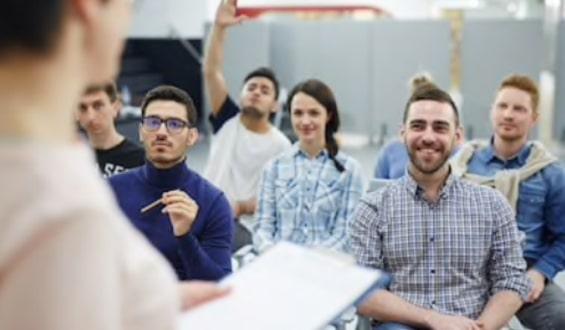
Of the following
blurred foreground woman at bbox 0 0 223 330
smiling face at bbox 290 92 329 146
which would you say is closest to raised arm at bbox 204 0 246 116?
smiling face at bbox 290 92 329 146

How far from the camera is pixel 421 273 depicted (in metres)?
2.42

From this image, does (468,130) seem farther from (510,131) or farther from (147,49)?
(510,131)

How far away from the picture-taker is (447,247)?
2.41 m

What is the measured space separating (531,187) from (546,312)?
489 millimetres

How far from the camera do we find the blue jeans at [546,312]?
264 cm

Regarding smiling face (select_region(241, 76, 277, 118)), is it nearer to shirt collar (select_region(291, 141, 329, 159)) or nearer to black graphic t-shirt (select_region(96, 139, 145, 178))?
shirt collar (select_region(291, 141, 329, 159))

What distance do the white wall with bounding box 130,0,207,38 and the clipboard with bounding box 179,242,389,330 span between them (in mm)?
8632

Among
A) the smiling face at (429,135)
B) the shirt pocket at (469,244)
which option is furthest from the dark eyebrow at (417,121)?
the shirt pocket at (469,244)

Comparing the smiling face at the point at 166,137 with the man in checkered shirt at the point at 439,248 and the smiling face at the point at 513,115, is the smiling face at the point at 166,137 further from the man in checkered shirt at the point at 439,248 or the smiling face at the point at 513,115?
the smiling face at the point at 513,115

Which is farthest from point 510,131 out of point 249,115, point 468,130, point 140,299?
point 468,130

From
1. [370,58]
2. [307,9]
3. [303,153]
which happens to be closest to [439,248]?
[303,153]

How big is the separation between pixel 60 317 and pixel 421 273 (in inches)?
78.9

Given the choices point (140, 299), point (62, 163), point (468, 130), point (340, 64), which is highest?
point (62, 163)

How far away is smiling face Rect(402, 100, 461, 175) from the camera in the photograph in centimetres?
247
